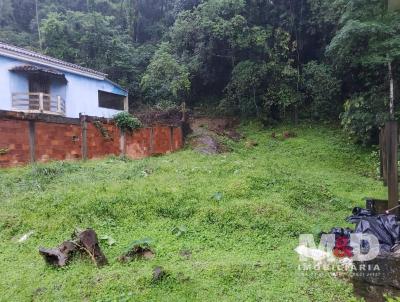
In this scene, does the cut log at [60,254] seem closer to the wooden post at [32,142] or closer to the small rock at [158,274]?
the small rock at [158,274]

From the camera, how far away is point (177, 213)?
5.93m

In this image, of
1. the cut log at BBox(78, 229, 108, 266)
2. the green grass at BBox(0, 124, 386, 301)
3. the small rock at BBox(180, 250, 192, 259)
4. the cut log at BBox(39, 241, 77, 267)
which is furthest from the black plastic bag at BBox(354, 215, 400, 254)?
the cut log at BBox(39, 241, 77, 267)

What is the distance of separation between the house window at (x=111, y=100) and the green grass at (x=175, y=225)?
9324 millimetres

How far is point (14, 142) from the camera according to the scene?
874cm

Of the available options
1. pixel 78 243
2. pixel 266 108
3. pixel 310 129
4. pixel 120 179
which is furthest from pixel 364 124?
pixel 78 243

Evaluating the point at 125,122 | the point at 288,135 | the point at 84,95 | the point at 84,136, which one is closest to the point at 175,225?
the point at 84,136

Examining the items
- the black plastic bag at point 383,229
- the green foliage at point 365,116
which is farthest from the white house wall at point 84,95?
the black plastic bag at point 383,229

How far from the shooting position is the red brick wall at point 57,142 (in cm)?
932

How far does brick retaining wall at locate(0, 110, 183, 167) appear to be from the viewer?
870cm

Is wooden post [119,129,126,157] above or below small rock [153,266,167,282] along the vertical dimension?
above

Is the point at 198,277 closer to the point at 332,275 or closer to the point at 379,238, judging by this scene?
the point at 332,275

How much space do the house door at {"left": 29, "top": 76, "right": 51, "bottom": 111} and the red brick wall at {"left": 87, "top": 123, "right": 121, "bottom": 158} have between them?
4.62m

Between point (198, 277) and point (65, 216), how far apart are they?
9.41 feet

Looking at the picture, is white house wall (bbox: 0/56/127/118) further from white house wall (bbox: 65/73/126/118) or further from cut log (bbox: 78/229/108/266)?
cut log (bbox: 78/229/108/266)
